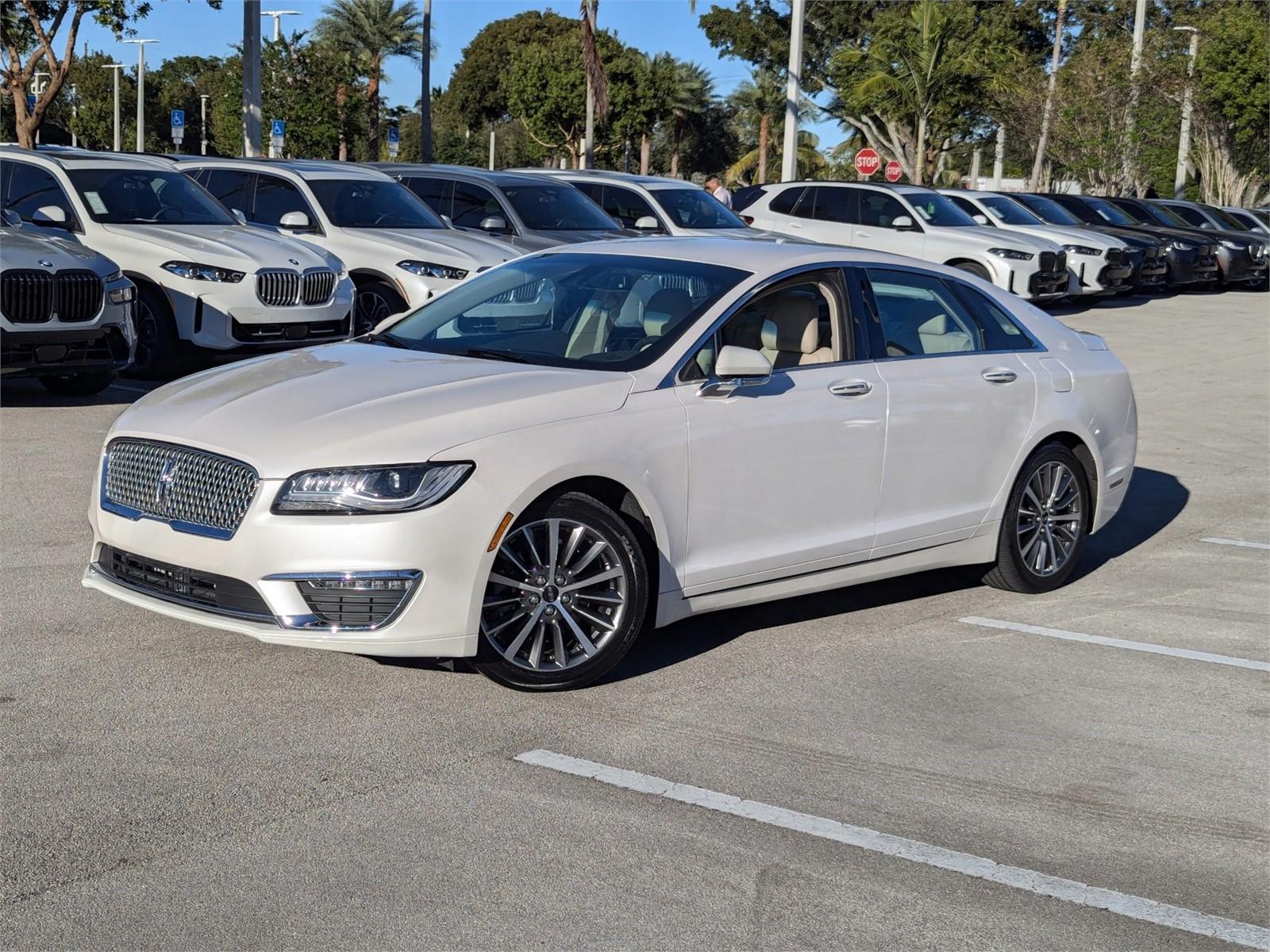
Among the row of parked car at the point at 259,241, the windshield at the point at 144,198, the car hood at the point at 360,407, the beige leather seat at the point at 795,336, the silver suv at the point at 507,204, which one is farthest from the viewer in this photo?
the silver suv at the point at 507,204

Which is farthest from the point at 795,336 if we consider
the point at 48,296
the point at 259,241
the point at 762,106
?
the point at 762,106

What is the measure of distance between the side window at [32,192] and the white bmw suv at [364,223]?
2.25m

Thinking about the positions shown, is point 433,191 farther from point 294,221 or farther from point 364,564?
point 364,564

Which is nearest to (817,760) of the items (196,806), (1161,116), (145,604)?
(196,806)

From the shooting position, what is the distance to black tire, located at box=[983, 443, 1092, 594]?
7.23 m

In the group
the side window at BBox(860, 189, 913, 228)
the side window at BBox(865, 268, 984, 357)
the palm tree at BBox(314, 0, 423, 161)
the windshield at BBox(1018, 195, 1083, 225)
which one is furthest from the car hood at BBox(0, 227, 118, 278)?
the palm tree at BBox(314, 0, 423, 161)

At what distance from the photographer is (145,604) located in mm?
5398

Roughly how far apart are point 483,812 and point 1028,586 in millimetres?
3737

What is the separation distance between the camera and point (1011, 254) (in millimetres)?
22438

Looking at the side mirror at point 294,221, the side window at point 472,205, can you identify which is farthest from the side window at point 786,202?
the side mirror at point 294,221

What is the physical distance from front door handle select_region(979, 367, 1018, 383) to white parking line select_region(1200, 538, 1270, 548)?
2416 mm

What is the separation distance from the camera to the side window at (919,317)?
22.3ft

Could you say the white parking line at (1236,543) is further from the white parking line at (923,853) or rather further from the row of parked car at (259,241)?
the white parking line at (923,853)

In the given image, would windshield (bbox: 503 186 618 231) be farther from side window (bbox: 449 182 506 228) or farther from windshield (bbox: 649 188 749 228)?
windshield (bbox: 649 188 749 228)
